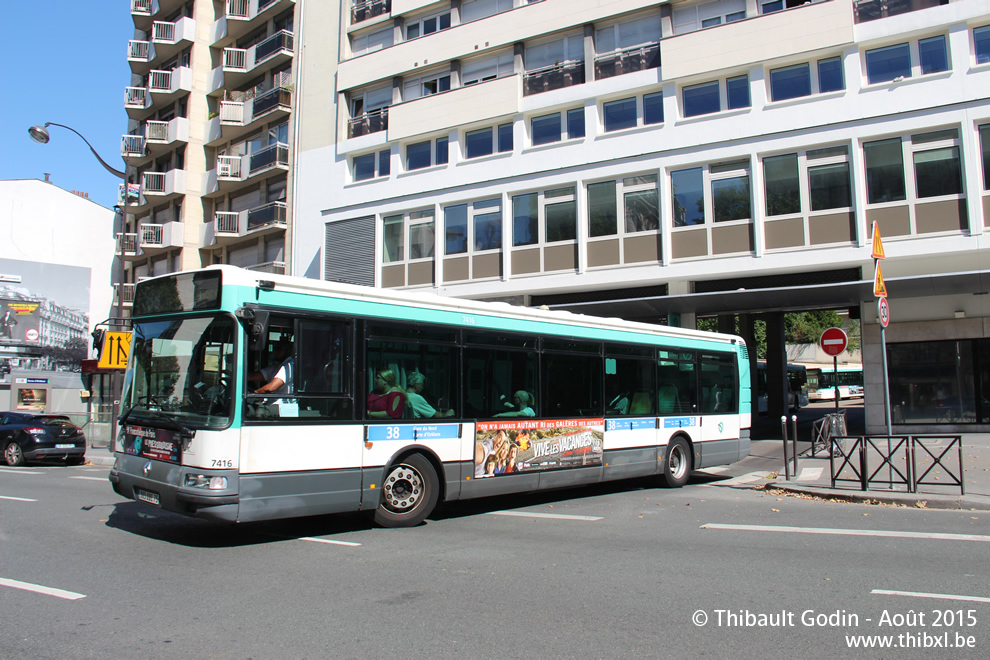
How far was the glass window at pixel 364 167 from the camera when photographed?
26.8 meters

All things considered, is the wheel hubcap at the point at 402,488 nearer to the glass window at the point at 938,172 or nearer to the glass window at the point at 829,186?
the glass window at the point at 829,186

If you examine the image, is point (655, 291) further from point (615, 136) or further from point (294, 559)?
point (294, 559)

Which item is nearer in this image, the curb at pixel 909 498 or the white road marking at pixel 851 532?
the white road marking at pixel 851 532

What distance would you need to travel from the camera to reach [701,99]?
805 inches

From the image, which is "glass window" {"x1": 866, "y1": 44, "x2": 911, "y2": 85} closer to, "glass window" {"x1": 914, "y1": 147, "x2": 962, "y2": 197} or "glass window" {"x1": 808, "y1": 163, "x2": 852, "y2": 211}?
"glass window" {"x1": 914, "y1": 147, "x2": 962, "y2": 197}

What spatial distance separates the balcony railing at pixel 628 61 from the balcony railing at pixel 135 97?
2955 centimetres

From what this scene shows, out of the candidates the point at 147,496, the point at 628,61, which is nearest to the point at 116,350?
the point at 147,496

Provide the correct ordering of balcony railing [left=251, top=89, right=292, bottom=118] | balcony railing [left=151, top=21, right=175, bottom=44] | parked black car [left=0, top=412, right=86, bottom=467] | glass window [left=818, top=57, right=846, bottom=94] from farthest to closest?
balcony railing [left=151, top=21, right=175, bottom=44], balcony railing [left=251, top=89, right=292, bottom=118], glass window [left=818, top=57, right=846, bottom=94], parked black car [left=0, top=412, right=86, bottom=467]

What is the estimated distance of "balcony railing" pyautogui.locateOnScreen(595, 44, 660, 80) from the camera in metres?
21.3

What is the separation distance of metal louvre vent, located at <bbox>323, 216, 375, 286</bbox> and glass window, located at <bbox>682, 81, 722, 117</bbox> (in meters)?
11.7

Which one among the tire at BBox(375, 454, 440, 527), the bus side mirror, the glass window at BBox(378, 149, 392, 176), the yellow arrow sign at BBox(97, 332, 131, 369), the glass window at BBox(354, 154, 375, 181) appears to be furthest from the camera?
the glass window at BBox(354, 154, 375, 181)

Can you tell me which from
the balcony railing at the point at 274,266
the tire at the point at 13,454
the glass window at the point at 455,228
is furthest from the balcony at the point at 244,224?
the tire at the point at 13,454

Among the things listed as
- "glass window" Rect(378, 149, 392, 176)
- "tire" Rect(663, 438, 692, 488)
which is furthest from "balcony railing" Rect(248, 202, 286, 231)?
"tire" Rect(663, 438, 692, 488)

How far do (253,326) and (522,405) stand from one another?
4.31 meters
